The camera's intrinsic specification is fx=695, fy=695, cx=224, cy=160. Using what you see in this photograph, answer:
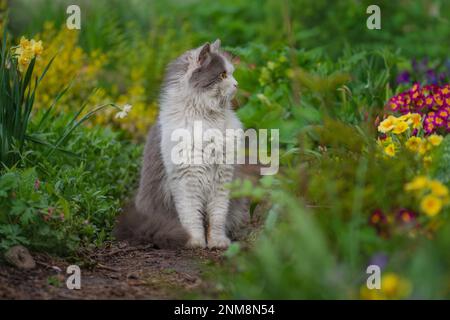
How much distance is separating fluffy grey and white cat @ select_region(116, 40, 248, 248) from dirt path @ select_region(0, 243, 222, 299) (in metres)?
0.15

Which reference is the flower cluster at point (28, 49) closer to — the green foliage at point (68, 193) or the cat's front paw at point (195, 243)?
the green foliage at point (68, 193)

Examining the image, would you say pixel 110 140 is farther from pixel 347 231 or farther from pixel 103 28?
pixel 347 231

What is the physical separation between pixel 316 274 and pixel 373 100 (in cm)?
290

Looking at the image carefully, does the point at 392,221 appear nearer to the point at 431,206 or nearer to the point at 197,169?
the point at 431,206

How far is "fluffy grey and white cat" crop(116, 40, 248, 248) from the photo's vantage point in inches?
175

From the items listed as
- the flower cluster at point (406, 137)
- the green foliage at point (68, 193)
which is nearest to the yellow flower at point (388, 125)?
the flower cluster at point (406, 137)

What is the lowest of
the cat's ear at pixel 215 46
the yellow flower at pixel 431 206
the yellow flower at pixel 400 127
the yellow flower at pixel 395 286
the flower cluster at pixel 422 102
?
the yellow flower at pixel 395 286

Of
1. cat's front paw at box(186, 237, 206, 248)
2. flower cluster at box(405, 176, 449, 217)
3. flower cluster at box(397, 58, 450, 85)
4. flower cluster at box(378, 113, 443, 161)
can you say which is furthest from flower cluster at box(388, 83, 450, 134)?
flower cluster at box(405, 176, 449, 217)

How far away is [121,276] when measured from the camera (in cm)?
377

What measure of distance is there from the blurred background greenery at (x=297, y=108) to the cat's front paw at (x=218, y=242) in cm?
38

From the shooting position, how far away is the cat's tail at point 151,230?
4391mm

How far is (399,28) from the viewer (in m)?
→ 8.09

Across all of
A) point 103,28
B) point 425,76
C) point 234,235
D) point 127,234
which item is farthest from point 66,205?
point 103,28

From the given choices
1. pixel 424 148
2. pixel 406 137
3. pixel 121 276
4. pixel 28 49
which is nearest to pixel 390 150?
pixel 424 148
